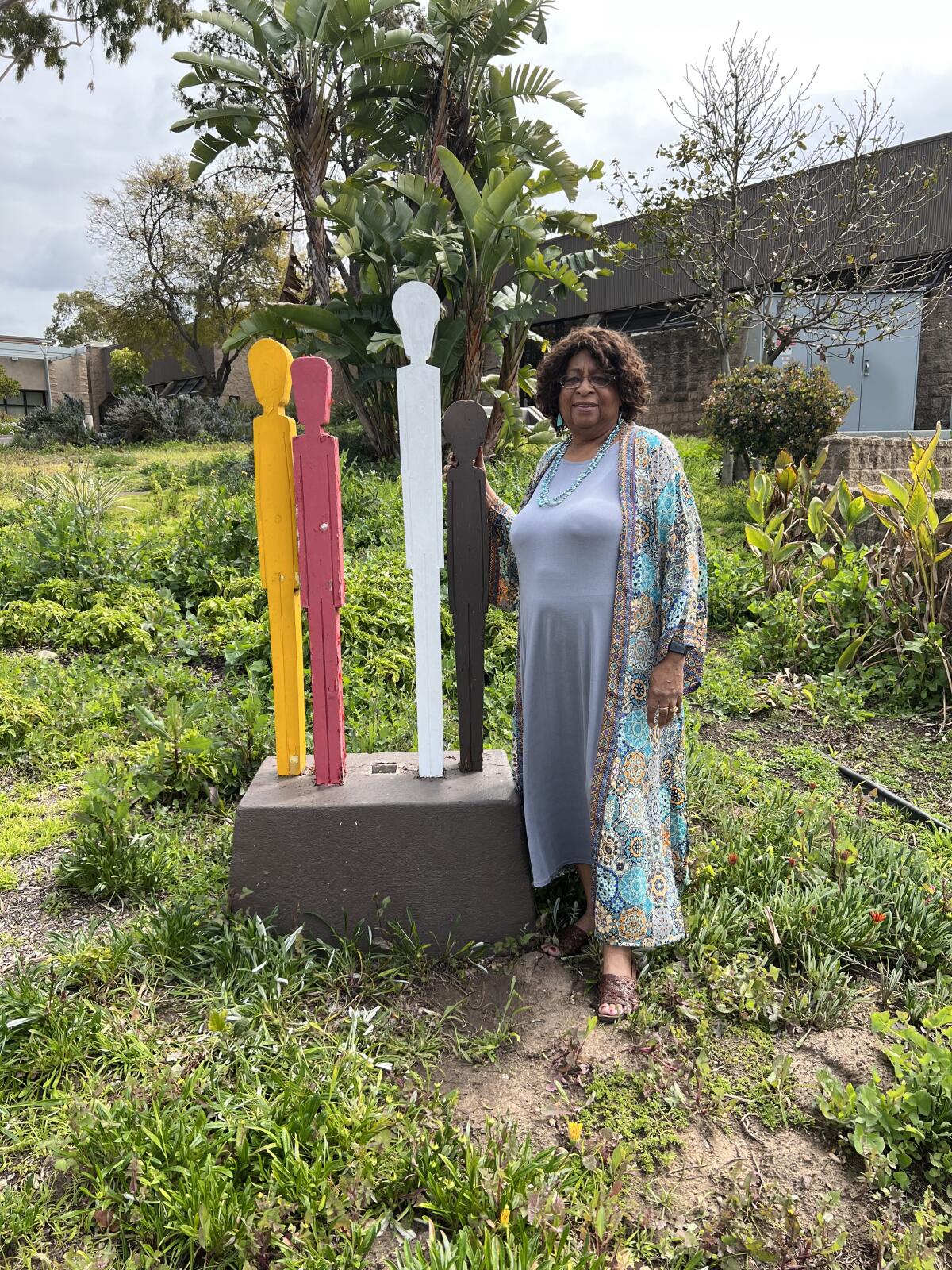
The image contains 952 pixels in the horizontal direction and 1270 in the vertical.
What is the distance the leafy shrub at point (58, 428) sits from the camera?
53.9 feet

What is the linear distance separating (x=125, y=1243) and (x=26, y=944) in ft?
3.82

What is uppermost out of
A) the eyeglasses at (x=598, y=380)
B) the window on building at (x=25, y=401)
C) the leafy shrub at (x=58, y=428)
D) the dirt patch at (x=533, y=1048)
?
the window on building at (x=25, y=401)

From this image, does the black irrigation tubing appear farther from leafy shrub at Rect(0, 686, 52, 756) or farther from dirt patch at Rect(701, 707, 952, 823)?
leafy shrub at Rect(0, 686, 52, 756)

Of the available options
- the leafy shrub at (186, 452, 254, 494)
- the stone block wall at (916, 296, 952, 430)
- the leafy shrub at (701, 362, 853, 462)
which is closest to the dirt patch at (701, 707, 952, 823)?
the leafy shrub at (701, 362, 853, 462)

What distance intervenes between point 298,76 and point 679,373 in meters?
6.96

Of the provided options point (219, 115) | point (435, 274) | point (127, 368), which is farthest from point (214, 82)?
point (127, 368)

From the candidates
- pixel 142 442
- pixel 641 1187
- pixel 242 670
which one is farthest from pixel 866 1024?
pixel 142 442

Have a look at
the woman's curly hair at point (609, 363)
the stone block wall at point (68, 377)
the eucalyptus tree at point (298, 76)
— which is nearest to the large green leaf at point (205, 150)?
the eucalyptus tree at point (298, 76)

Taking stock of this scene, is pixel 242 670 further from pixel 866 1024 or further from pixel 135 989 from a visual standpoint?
pixel 866 1024

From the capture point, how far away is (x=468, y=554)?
264 cm

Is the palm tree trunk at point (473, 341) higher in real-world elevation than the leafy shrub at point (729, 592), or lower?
higher

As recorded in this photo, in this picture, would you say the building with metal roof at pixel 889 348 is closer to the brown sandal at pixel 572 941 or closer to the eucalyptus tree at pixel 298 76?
the eucalyptus tree at pixel 298 76

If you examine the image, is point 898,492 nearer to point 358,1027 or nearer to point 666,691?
point 666,691

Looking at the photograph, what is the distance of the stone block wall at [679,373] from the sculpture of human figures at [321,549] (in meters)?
11.3
